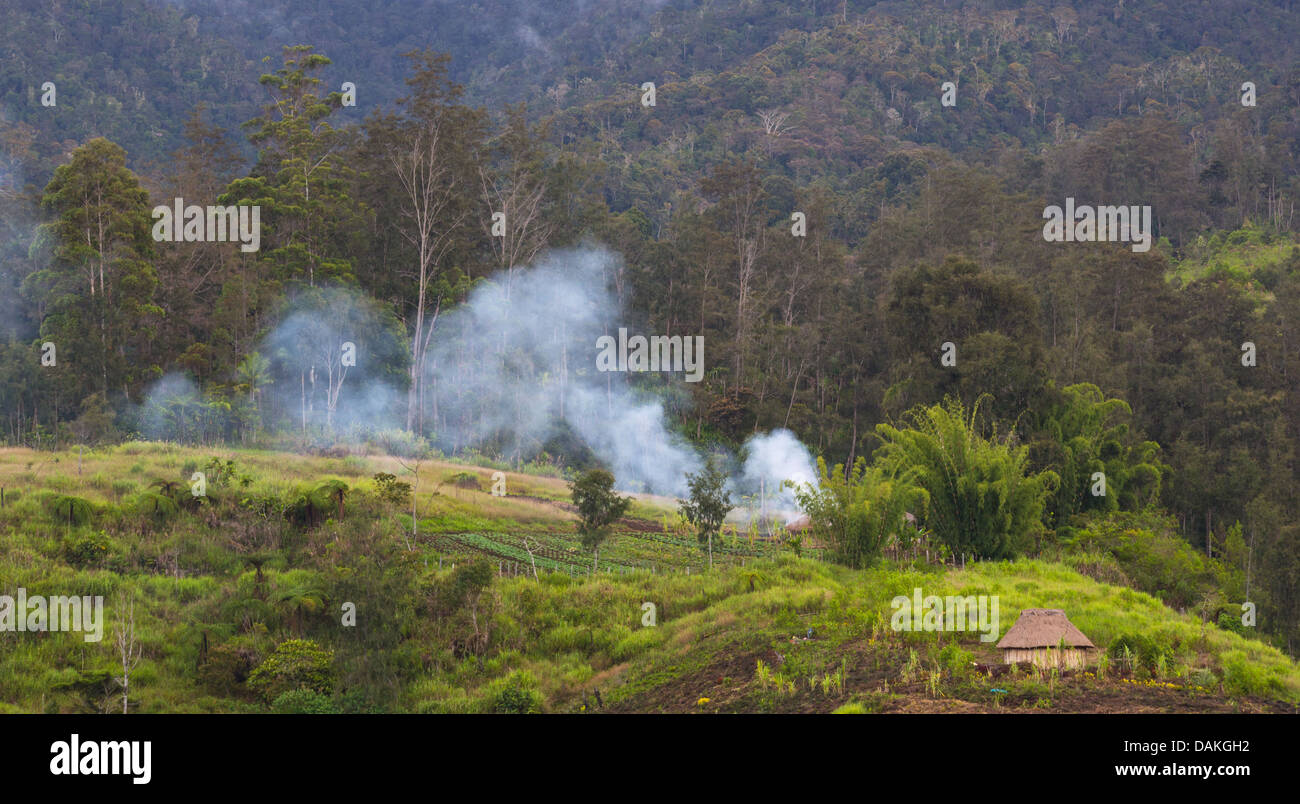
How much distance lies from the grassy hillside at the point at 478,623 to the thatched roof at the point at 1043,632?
0.35 meters

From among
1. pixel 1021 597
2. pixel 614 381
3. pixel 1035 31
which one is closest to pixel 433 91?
pixel 614 381

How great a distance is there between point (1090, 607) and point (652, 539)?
12.0m

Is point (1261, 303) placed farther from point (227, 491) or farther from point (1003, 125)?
point (1003, 125)

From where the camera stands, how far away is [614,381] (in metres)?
45.3

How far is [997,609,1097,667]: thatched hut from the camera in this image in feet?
40.5

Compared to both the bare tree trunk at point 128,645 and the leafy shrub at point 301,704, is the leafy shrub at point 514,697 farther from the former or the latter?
the bare tree trunk at point 128,645

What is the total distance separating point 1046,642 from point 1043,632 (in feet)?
0.40

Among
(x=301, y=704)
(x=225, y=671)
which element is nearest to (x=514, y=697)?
(x=301, y=704)

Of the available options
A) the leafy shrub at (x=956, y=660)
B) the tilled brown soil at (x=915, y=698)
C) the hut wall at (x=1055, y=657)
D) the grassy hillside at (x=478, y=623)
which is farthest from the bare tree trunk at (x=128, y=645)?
the hut wall at (x=1055, y=657)

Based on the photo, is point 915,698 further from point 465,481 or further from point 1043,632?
point 465,481

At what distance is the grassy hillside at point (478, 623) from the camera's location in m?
12.4

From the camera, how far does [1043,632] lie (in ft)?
41.0

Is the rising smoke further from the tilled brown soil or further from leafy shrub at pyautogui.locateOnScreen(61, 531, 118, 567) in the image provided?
the tilled brown soil

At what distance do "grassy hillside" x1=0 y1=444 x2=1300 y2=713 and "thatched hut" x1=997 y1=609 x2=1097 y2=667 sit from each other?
0.25 m
